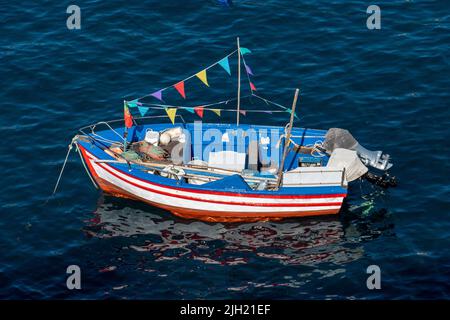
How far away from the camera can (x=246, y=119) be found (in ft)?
175

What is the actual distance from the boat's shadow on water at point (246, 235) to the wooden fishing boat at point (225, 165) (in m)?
0.73

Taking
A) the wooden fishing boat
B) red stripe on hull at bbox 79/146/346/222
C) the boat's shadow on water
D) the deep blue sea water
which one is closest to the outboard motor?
the wooden fishing boat

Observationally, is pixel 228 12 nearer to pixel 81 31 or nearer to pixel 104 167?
pixel 81 31

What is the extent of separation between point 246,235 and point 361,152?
7.83 m

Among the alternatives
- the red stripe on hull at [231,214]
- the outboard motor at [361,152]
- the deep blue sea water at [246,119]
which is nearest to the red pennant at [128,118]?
the red stripe on hull at [231,214]

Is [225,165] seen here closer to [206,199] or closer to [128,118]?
[206,199]

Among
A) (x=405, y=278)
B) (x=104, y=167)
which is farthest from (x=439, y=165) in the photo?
(x=104, y=167)

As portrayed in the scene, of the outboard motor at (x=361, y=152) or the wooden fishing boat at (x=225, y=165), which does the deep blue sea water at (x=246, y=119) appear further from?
the wooden fishing boat at (x=225, y=165)

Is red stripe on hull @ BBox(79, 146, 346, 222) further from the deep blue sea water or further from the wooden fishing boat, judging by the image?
the deep blue sea water

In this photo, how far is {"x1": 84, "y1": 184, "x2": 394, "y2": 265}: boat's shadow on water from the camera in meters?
44.6

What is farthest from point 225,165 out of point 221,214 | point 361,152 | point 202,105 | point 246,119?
point 202,105

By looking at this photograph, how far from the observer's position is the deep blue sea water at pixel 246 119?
43.4 meters

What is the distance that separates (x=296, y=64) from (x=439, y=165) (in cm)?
1237

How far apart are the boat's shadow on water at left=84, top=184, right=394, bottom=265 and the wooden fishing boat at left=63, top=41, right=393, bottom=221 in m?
0.73
